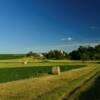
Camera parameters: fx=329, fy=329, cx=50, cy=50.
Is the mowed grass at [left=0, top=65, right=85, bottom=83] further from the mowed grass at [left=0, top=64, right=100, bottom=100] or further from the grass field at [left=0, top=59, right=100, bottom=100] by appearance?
the mowed grass at [left=0, top=64, right=100, bottom=100]

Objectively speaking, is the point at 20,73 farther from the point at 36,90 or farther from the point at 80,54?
the point at 80,54

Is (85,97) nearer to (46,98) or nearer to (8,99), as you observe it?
(46,98)

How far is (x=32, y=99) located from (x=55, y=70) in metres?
29.0

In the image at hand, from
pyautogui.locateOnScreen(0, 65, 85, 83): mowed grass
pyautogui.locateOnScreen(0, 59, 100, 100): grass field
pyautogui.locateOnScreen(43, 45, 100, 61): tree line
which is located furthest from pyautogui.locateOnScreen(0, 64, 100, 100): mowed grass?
pyautogui.locateOnScreen(43, 45, 100, 61): tree line

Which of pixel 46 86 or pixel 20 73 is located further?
pixel 20 73

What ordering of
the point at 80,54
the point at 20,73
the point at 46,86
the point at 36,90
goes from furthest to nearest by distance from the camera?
the point at 80,54 < the point at 20,73 < the point at 46,86 < the point at 36,90

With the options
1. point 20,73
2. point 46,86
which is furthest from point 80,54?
point 46,86

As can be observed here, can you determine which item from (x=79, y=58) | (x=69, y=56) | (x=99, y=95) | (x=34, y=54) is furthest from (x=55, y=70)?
(x=34, y=54)

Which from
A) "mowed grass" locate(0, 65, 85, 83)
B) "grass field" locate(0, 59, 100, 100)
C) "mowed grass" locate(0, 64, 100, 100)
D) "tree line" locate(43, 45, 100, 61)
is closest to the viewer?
"mowed grass" locate(0, 64, 100, 100)

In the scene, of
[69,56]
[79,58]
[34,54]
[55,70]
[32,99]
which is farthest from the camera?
[34,54]

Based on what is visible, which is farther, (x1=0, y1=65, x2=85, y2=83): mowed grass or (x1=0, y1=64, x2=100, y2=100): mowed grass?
(x1=0, y1=65, x2=85, y2=83): mowed grass

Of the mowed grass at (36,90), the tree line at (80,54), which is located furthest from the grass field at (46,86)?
the tree line at (80,54)

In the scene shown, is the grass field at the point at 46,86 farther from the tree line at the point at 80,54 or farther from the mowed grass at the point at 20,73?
the tree line at the point at 80,54

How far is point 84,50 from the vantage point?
6073 inches
